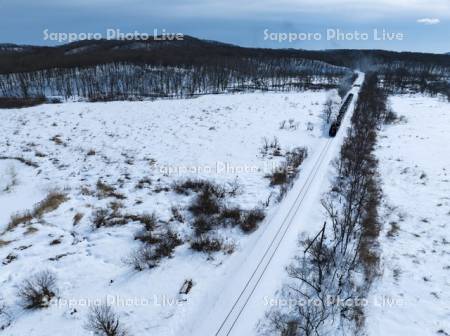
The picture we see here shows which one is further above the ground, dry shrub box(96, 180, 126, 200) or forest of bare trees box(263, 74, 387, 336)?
dry shrub box(96, 180, 126, 200)

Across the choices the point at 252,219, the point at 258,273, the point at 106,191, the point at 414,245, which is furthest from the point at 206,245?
the point at 414,245

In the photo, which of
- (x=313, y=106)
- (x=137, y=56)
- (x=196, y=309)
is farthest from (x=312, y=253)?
(x=137, y=56)

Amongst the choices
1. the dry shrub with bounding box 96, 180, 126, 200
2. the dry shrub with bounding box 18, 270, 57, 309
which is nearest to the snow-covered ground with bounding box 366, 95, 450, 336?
the dry shrub with bounding box 18, 270, 57, 309

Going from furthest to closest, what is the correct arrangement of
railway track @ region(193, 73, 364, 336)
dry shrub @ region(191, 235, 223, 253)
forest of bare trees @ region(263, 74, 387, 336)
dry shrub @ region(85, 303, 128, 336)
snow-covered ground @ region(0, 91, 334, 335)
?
dry shrub @ region(191, 235, 223, 253)
snow-covered ground @ region(0, 91, 334, 335)
forest of bare trees @ region(263, 74, 387, 336)
railway track @ region(193, 73, 364, 336)
dry shrub @ region(85, 303, 128, 336)

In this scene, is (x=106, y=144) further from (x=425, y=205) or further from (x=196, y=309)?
(x=425, y=205)

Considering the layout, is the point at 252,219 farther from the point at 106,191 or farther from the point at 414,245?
the point at 106,191

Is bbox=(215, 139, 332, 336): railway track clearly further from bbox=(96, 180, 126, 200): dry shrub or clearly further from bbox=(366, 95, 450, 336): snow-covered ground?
bbox=(96, 180, 126, 200): dry shrub

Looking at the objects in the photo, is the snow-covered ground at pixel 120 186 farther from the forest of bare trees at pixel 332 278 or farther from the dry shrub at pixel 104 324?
the forest of bare trees at pixel 332 278
